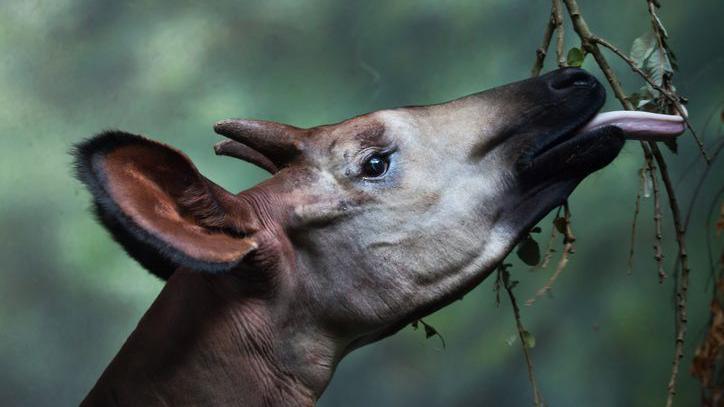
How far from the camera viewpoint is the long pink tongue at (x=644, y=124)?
1805 millimetres

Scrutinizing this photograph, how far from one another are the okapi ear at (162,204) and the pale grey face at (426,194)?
0.63ft

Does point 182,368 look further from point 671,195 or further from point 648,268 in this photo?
point 648,268

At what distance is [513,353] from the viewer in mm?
3307

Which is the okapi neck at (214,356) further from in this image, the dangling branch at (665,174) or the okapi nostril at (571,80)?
the dangling branch at (665,174)

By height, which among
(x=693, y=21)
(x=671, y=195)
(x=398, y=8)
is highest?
(x=693, y=21)

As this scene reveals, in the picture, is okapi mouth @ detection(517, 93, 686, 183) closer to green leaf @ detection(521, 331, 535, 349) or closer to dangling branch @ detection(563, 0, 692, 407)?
dangling branch @ detection(563, 0, 692, 407)

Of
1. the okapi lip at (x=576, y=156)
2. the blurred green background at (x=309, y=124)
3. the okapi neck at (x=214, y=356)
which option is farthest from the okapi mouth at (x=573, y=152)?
the blurred green background at (x=309, y=124)

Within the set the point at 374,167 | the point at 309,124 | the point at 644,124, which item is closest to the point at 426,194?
the point at 374,167

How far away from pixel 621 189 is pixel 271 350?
2034 mm

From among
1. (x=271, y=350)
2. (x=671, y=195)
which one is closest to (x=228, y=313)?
(x=271, y=350)

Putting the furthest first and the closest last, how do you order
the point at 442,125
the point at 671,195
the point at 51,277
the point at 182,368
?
the point at 51,277, the point at 671,195, the point at 442,125, the point at 182,368

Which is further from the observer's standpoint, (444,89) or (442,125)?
(444,89)

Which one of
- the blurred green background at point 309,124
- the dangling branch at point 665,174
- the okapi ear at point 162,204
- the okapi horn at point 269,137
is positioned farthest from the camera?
the blurred green background at point 309,124

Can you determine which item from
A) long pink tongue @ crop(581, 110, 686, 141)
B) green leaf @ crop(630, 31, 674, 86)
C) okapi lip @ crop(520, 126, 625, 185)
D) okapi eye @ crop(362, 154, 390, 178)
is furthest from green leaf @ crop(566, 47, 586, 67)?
okapi eye @ crop(362, 154, 390, 178)
